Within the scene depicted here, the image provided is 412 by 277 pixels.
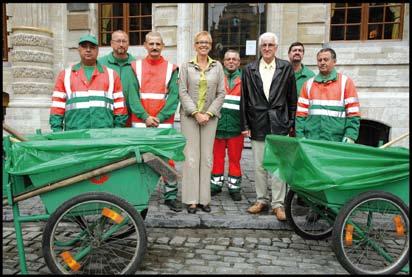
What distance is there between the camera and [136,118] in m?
4.34

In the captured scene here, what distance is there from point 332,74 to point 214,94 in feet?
4.23

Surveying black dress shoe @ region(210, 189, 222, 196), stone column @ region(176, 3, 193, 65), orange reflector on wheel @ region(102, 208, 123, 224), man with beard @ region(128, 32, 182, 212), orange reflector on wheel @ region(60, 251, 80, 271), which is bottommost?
black dress shoe @ region(210, 189, 222, 196)

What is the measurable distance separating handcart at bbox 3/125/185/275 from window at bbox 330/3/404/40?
6.91m

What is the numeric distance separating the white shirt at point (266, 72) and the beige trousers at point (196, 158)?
0.66m

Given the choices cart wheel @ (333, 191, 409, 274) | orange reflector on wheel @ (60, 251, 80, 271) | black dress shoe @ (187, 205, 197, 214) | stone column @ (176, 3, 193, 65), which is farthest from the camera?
stone column @ (176, 3, 193, 65)

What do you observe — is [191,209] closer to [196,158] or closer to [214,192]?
[196,158]

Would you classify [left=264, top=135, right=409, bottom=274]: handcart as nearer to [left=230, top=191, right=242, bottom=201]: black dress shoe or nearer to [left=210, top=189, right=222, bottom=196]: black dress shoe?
[left=230, top=191, right=242, bottom=201]: black dress shoe

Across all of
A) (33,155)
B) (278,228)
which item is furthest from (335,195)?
(33,155)

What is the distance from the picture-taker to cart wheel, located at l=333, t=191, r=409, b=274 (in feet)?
9.64

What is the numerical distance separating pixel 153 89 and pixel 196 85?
486mm

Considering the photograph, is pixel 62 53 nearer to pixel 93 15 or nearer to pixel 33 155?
pixel 93 15

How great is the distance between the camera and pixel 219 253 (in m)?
3.47

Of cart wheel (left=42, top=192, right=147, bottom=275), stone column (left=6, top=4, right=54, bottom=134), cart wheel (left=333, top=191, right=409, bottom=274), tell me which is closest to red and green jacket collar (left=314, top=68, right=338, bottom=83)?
cart wheel (left=333, top=191, right=409, bottom=274)

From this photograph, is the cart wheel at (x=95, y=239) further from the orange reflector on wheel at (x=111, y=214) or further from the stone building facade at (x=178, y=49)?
the stone building facade at (x=178, y=49)
